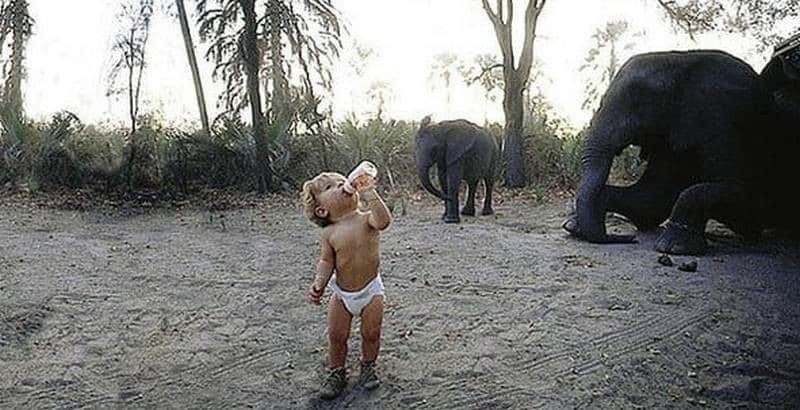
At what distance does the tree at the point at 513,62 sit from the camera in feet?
43.1

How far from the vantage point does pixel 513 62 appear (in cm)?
1323

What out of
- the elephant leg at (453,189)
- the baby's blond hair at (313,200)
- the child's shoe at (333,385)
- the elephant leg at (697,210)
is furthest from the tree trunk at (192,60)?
the child's shoe at (333,385)

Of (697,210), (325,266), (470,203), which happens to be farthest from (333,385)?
(470,203)

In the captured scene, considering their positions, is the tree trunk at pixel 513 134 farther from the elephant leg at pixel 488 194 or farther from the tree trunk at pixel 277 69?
the tree trunk at pixel 277 69

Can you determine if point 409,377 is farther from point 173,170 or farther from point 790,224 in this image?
point 173,170

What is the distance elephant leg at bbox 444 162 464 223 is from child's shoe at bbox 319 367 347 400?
502 cm

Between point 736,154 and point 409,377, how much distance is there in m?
4.21

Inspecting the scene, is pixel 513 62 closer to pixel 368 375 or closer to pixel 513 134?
pixel 513 134

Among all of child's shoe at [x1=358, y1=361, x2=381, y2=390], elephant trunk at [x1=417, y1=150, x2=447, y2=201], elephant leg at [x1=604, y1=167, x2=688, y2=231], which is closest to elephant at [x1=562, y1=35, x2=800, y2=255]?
elephant leg at [x1=604, y1=167, x2=688, y2=231]

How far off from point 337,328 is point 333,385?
0.29 m

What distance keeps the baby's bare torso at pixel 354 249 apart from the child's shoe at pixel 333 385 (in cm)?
43

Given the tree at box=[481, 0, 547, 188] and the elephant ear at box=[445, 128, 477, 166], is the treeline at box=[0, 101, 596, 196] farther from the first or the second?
the elephant ear at box=[445, 128, 477, 166]

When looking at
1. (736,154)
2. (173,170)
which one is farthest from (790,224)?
(173,170)

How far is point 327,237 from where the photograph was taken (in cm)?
359
